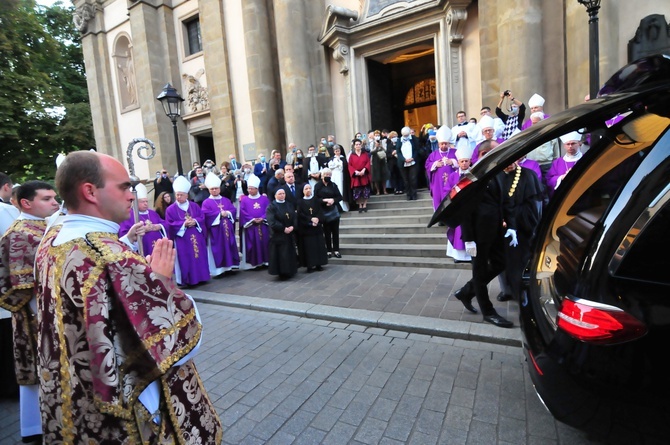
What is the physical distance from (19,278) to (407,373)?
336 centimetres

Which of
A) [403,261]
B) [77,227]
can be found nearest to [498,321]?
[403,261]

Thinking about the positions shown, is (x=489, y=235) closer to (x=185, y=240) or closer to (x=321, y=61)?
(x=185, y=240)

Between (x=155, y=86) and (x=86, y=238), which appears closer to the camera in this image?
(x=86, y=238)

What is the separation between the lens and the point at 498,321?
13.6ft

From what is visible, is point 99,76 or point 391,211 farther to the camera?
point 99,76

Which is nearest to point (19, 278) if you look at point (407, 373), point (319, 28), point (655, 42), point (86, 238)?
point (86, 238)

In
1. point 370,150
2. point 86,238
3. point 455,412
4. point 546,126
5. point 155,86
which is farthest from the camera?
point 155,86

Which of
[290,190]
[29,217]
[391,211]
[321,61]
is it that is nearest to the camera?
[29,217]

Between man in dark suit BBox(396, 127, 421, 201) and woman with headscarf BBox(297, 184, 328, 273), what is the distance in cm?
305

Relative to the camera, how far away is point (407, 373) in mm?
3438

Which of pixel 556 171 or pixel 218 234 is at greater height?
pixel 556 171

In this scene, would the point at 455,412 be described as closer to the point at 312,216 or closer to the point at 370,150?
the point at 312,216

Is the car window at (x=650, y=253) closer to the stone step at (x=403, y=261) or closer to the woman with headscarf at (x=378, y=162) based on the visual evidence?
the stone step at (x=403, y=261)

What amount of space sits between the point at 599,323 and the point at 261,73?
15230 millimetres
